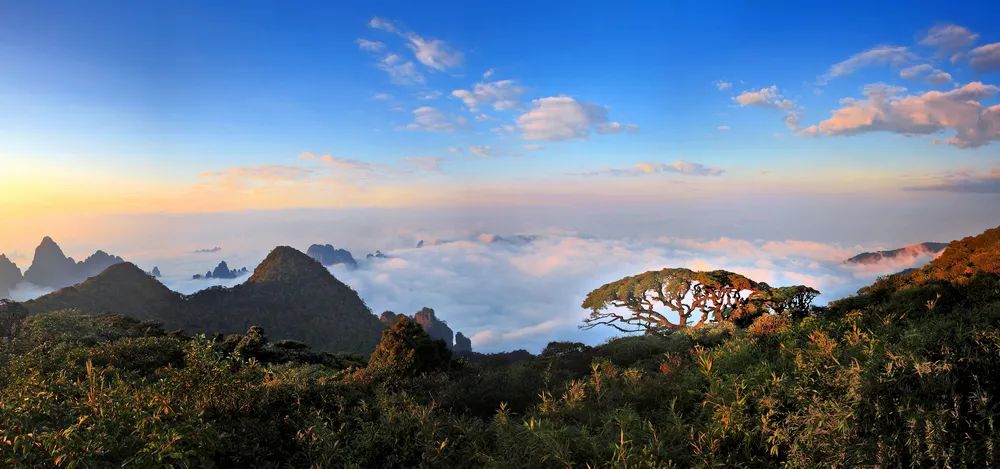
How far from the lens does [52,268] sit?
144375mm

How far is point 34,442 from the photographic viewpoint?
5203 mm

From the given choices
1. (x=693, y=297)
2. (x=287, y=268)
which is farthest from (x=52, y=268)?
(x=693, y=297)

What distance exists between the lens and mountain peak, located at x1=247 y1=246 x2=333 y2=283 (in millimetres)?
70000

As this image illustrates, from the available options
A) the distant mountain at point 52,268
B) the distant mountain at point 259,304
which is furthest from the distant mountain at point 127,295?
the distant mountain at point 52,268

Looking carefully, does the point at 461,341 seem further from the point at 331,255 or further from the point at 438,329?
the point at 331,255

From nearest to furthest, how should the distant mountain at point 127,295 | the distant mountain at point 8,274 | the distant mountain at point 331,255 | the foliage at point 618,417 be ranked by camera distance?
the foliage at point 618,417 → the distant mountain at point 127,295 → the distant mountain at point 8,274 → the distant mountain at point 331,255

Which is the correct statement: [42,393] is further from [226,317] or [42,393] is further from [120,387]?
[226,317]

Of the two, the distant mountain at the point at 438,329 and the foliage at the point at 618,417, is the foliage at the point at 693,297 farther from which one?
the distant mountain at the point at 438,329

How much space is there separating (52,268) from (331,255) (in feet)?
272

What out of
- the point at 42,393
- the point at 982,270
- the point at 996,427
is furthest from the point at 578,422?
the point at 982,270

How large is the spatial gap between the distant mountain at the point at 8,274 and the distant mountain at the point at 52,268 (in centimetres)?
259

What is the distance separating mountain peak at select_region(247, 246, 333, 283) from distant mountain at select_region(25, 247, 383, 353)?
0.46ft

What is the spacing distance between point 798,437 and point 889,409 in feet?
3.33

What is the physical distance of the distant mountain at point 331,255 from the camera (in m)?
180
